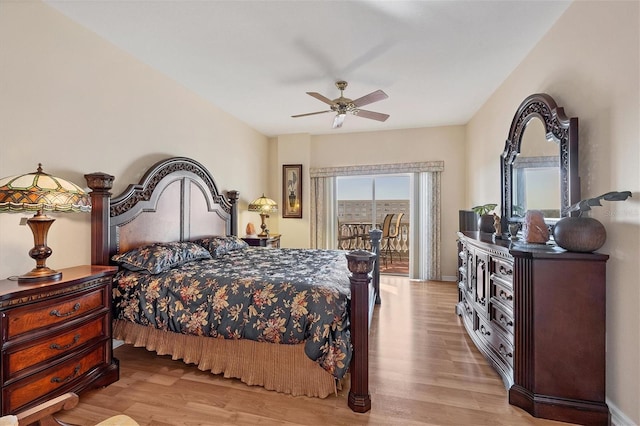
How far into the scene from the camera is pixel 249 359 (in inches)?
79.9

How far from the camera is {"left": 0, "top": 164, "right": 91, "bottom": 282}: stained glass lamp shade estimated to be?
1609 mm

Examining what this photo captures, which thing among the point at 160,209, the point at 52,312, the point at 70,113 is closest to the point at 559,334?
the point at 52,312

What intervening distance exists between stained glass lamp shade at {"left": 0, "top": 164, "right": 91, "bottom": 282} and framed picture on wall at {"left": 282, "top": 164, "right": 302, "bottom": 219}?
378 centimetres

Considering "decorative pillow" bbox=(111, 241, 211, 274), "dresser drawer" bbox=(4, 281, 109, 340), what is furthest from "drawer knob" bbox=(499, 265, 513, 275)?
→ "dresser drawer" bbox=(4, 281, 109, 340)

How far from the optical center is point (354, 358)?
1801 millimetres

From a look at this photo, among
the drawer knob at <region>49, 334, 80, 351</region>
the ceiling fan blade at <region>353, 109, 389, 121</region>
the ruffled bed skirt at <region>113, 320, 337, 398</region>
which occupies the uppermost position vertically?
the ceiling fan blade at <region>353, 109, 389, 121</region>

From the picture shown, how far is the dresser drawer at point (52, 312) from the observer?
1.53 metres

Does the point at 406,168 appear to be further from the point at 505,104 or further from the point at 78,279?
the point at 78,279

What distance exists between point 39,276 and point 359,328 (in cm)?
199

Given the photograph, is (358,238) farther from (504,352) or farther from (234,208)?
(504,352)

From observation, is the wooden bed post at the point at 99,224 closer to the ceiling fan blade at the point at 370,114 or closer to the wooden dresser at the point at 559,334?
the ceiling fan blade at the point at 370,114

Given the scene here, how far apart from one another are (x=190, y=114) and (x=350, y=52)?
2.10 metres

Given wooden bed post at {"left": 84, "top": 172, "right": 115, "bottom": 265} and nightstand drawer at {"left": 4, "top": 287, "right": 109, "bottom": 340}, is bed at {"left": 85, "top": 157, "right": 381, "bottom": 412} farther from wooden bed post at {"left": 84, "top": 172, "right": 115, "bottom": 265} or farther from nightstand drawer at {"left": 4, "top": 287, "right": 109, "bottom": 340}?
nightstand drawer at {"left": 4, "top": 287, "right": 109, "bottom": 340}

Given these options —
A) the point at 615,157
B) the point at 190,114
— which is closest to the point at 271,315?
the point at 615,157
